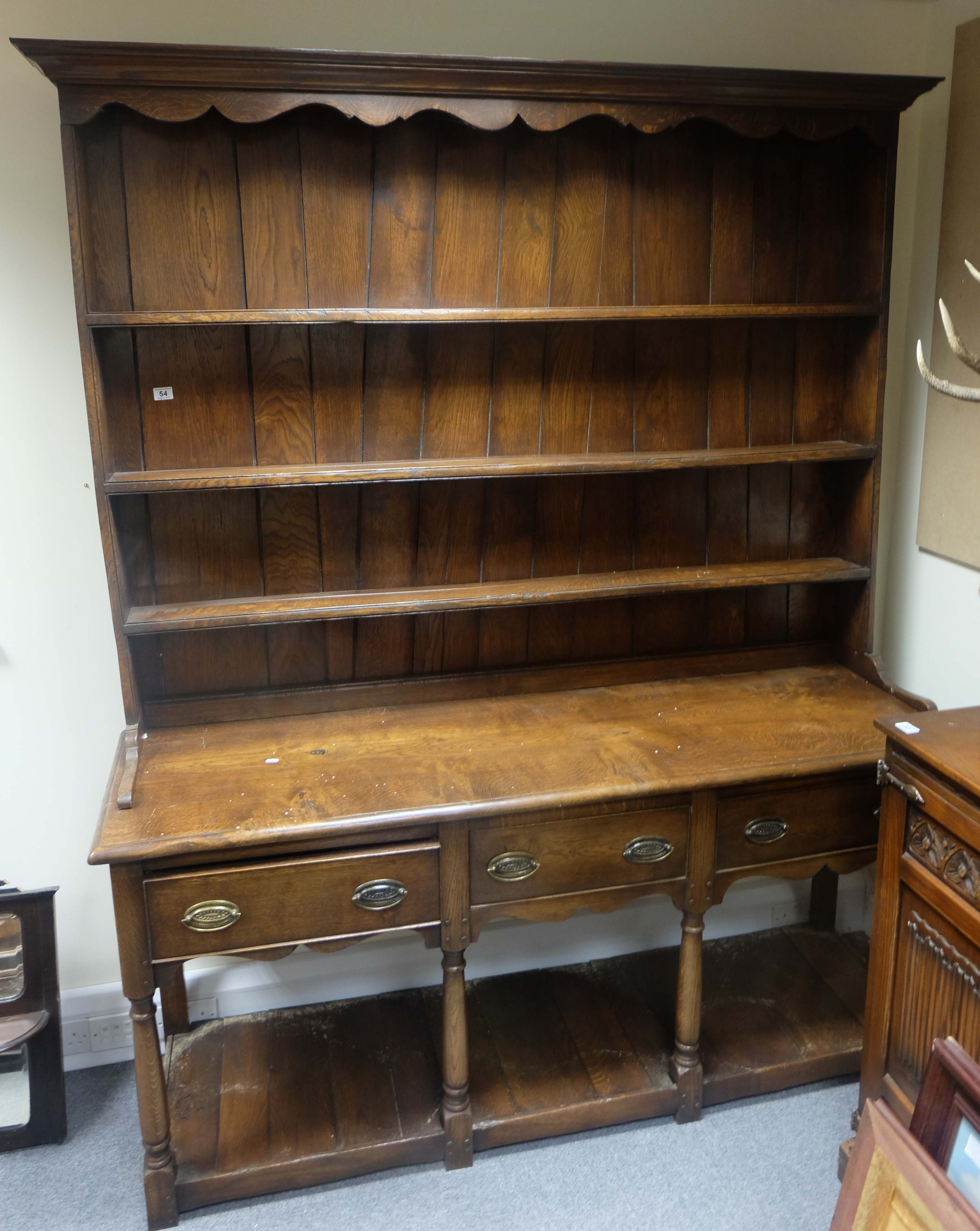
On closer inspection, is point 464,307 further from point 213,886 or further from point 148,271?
point 213,886

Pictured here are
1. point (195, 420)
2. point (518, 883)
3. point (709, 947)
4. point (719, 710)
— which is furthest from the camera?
point (709, 947)

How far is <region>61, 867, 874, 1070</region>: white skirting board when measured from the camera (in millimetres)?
2383

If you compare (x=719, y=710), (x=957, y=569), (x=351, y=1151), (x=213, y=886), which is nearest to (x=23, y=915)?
(x=213, y=886)

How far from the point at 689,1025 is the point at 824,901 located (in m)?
0.78

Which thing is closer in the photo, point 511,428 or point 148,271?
point 148,271

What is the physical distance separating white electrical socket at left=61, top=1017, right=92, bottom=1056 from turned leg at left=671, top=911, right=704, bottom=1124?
4.44ft

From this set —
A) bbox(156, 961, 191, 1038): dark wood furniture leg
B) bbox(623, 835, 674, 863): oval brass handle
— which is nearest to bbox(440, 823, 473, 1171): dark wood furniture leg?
bbox(623, 835, 674, 863): oval brass handle

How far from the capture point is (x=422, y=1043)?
7.64 ft

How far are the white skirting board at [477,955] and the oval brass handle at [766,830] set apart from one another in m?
0.67

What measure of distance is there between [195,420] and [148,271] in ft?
0.98

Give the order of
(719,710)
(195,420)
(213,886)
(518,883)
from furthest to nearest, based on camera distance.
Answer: (719,710)
(195,420)
(518,883)
(213,886)

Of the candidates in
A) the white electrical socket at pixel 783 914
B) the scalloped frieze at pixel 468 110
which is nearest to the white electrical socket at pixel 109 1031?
the white electrical socket at pixel 783 914

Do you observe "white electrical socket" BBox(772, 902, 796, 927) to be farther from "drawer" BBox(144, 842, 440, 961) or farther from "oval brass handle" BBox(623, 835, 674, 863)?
"drawer" BBox(144, 842, 440, 961)

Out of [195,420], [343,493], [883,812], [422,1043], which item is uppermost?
[195,420]
